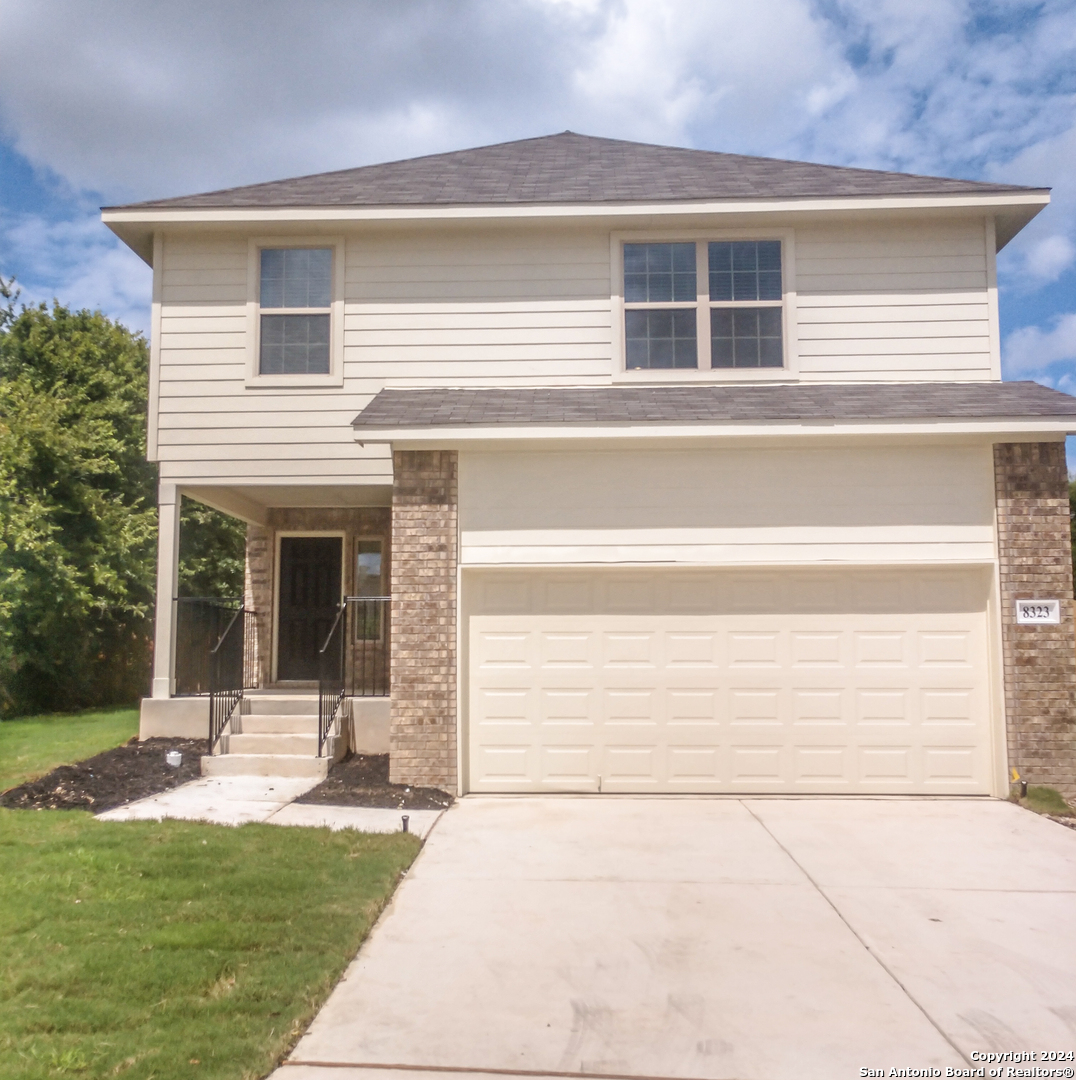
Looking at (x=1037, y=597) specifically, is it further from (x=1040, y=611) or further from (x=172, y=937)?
(x=172, y=937)

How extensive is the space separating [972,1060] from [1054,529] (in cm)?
596

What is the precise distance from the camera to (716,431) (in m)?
8.07

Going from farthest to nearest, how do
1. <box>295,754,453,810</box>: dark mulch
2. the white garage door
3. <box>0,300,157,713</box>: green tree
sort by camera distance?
<box>0,300,157,713</box>: green tree → the white garage door → <box>295,754,453,810</box>: dark mulch

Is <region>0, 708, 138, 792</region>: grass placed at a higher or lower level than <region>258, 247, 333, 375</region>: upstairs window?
lower

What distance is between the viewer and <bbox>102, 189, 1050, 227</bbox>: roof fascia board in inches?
381

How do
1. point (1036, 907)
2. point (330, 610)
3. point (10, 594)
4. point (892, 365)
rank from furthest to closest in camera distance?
point (10, 594) < point (330, 610) < point (892, 365) < point (1036, 907)

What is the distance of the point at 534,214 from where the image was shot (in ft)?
32.7

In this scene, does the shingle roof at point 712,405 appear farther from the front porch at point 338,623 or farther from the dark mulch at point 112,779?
the dark mulch at point 112,779

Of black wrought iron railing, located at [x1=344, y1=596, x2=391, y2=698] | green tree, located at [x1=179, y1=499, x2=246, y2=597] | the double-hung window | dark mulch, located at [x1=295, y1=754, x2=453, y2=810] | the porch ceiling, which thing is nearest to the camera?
dark mulch, located at [x1=295, y1=754, x2=453, y2=810]

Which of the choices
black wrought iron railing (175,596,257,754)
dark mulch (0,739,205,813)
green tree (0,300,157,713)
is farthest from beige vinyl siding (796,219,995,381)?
green tree (0,300,157,713)

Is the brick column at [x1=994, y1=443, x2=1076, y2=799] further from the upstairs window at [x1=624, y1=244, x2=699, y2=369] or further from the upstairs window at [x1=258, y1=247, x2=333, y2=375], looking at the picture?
the upstairs window at [x1=258, y1=247, x2=333, y2=375]

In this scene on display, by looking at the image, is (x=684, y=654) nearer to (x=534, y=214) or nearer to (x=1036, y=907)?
(x=1036, y=907)

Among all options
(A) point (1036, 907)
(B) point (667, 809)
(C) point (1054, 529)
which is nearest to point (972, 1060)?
(A) point (1036, 907)

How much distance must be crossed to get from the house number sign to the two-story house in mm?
64
